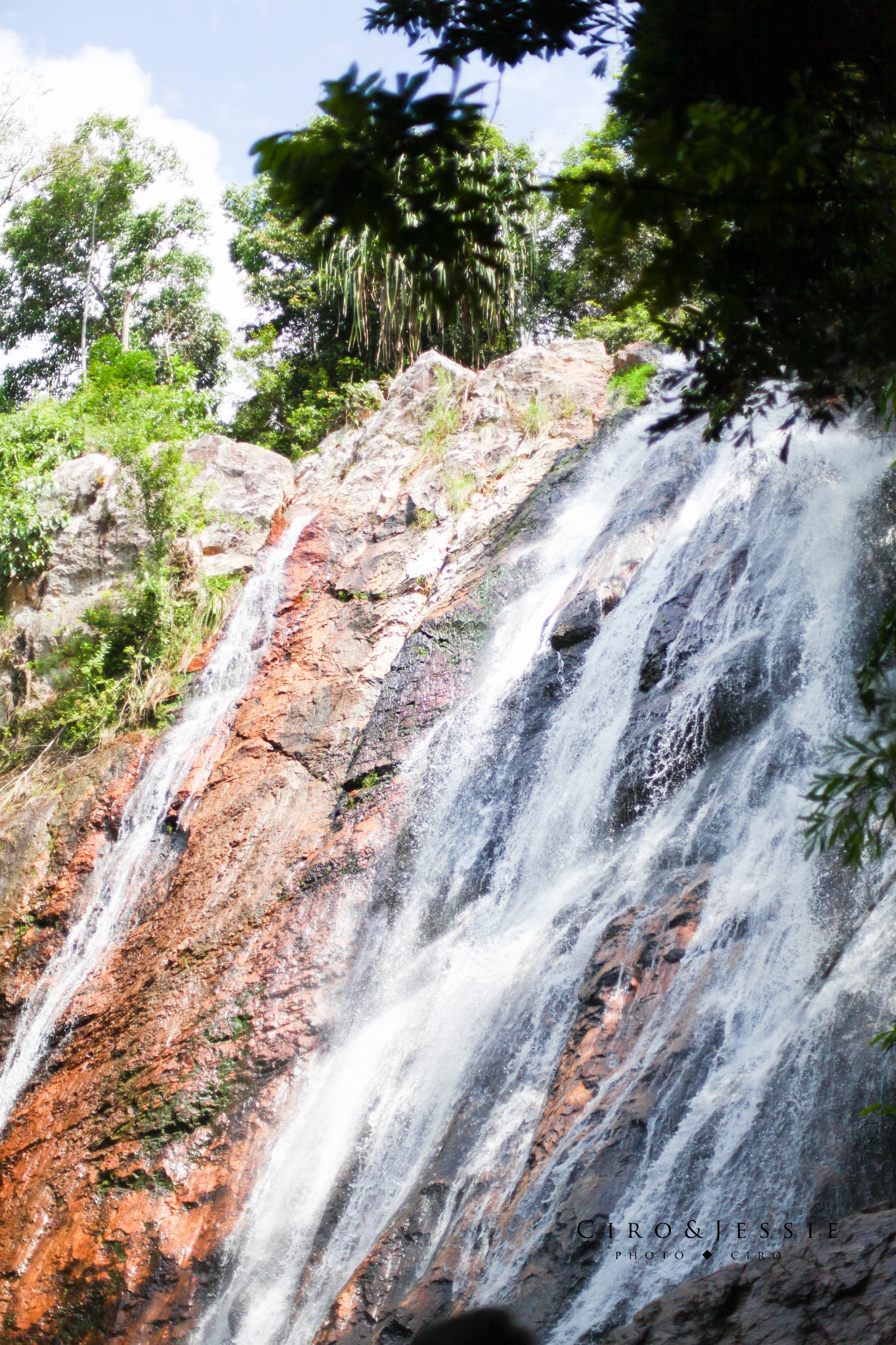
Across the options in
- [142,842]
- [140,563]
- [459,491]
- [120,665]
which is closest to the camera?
[142,842]

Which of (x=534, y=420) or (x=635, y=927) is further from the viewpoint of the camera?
(x=534, y=420)

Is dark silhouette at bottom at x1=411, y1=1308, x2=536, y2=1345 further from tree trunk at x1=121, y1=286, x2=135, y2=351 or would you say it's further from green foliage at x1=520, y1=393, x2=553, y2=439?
tree trunk at x1=121, y1=286, x2=135, y2=351

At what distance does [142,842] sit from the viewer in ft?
39.3

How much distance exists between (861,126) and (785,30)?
0.41 meters

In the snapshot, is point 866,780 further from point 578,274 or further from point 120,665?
point 578,274

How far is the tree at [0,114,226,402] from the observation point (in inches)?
1129

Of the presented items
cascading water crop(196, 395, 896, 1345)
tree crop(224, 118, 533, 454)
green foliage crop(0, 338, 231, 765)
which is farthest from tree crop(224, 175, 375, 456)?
cascading water crop(196, 395, 896, 1345)

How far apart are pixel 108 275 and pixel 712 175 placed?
3085cm

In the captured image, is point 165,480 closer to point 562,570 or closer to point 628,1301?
point 562,570

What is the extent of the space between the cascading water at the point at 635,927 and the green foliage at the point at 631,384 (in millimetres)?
3324

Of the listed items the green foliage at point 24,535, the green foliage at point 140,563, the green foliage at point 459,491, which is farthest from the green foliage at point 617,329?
the green foliage at point 24,535

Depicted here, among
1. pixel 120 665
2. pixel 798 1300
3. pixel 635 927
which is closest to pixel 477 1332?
pixel 798 1300

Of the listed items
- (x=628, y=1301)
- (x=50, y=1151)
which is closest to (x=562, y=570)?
(x=50, y=1151)

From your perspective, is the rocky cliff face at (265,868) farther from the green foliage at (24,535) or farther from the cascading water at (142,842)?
the green foliage at (24,535)
